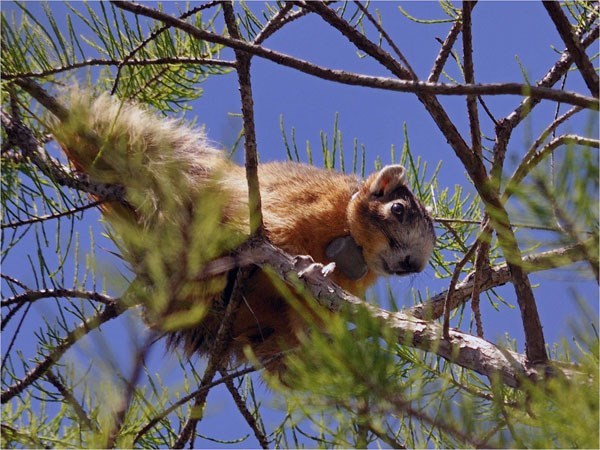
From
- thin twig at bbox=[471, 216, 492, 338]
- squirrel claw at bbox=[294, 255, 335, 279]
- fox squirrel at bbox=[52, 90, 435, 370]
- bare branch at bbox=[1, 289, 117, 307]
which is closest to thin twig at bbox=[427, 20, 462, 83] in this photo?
thin twig at bbox=[471, 216, 492, 338]

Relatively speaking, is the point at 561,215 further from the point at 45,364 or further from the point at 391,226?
the point at 391,226

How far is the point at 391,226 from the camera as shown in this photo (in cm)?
345

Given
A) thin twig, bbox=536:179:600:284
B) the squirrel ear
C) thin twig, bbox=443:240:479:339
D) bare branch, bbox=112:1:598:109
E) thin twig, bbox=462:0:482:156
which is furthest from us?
the squirrel ear

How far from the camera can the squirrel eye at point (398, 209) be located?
3461 millimetres

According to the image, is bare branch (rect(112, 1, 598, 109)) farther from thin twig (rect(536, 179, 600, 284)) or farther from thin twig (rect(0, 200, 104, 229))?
thin twig (rect(0, 200, 104, 229))

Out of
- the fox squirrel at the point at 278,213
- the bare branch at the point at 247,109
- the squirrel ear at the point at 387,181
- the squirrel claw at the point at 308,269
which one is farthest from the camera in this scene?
the squirrel ear at the point at 387,181

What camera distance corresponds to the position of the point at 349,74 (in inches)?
63.4

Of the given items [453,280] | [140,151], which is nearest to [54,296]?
[140,151]

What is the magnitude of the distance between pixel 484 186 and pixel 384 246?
1.53 metres

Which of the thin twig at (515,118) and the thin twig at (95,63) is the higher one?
the thin twig at (95,63)

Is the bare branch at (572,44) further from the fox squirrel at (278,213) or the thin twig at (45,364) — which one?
the thin twig at (45,364)

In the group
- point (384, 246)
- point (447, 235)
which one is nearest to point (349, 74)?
point (384, 246)

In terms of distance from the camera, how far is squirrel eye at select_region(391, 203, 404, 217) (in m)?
3.46

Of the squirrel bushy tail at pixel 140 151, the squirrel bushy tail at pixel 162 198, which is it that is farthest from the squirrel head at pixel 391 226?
the squirrel bushy tail at pixel 140 151
